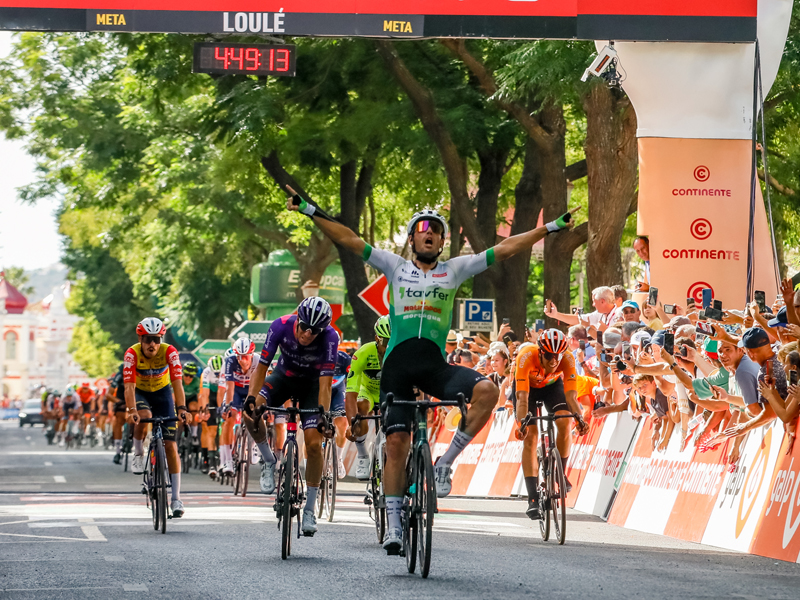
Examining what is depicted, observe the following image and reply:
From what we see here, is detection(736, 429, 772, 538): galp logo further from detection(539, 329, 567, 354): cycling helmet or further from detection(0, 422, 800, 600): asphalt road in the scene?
detection(539, 329, 567, 354): cycling helmet

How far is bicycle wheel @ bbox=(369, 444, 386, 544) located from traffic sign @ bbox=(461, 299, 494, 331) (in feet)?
35.6

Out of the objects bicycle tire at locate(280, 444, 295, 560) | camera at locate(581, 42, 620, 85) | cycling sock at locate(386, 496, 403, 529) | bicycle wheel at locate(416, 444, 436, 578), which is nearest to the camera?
bicycle wheel at locate(416, 444, 436, 578)

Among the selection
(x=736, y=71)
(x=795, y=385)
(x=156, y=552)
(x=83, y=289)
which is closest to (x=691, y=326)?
(x=795, y=385)

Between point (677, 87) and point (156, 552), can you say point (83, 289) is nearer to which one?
point (677, 87)

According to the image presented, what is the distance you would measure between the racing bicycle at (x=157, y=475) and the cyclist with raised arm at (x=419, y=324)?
12.1 feet

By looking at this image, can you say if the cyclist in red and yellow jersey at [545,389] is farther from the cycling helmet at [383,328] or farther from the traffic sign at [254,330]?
the traffic sign at [254,330]

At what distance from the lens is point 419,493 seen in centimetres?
962

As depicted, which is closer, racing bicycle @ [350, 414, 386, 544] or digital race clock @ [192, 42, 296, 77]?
racing bicycle @ [350, 414, 386, 544]

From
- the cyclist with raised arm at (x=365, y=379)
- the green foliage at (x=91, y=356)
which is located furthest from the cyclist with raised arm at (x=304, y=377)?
the green foliage at (x=91, y=356)

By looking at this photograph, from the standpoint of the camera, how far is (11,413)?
173750 millimetres

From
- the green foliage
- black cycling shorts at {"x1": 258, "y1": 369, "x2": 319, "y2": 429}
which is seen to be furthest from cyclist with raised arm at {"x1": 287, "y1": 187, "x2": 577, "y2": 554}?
the green foliage

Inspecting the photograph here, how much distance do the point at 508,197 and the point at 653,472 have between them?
1772 centimetres

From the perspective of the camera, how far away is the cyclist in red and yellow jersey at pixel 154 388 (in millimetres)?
13750

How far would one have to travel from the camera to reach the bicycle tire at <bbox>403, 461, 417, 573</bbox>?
31.6 feet
